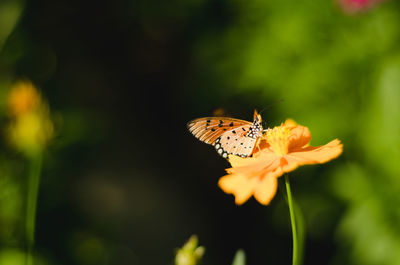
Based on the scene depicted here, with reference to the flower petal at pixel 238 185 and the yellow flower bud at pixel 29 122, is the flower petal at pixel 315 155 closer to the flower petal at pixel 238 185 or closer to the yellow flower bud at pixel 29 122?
the flower petal at pixel 238 185

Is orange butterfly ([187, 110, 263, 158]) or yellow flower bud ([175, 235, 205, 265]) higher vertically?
orange butterfly ([187, 110, 263, 158])

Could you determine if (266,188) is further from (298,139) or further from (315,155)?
(298,139)

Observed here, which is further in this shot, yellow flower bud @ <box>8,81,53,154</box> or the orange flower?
yellow flower bud @ <box>8,81,53,154</box>

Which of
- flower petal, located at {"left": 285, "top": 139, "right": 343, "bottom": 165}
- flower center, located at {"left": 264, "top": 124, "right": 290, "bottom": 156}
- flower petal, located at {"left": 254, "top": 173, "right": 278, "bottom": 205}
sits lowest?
flower petal, located at {"left": 254, "top": 173, "right": 278, "bottom": 205}

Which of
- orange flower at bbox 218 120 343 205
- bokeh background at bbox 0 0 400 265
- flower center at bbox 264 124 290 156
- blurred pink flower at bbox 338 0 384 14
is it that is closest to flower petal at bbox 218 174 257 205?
orange flower at bbox 218 120 343 205

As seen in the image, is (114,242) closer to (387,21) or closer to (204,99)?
(204,99)

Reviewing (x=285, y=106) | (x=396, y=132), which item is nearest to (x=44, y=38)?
(x=285, y=106)

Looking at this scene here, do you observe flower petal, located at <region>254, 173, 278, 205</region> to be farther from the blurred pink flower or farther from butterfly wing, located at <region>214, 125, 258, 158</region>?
the blurred pink flower

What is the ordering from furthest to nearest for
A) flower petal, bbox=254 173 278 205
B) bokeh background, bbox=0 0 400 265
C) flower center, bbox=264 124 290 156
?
bokeh background, bbox=0 0 400 265 → flower center, bbox=264 124 290 156 → flower petal, bbox=254 173 278 205
